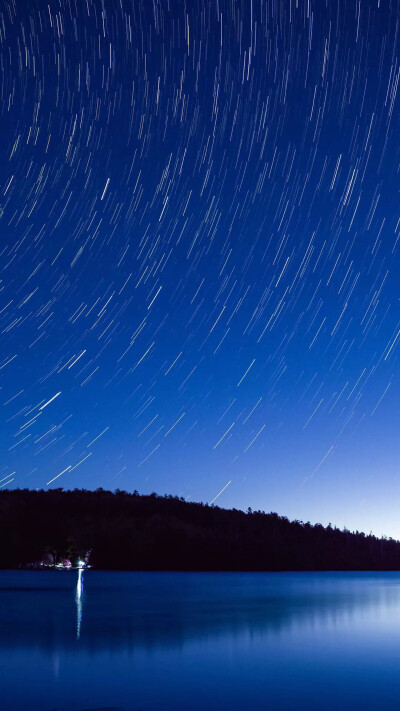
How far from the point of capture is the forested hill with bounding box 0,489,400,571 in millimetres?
130375

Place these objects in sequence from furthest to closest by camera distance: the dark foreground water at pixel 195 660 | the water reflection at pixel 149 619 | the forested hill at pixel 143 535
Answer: the forested hill at pixel 143 535 < the water reflection at pixel 149 619 < the dark foreground water at pixel 195 660

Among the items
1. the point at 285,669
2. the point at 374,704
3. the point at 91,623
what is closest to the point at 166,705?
the point at 374,704

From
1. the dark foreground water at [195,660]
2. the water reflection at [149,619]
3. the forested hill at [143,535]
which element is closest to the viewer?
the dark foreground water at [195,660]

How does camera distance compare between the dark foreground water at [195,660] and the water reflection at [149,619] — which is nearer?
the dark foreground water at [195,660]

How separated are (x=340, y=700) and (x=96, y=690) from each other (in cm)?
436

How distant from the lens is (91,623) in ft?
91.2

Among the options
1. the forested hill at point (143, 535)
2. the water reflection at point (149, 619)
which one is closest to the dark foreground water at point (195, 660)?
the water reflection at point (149, 619)

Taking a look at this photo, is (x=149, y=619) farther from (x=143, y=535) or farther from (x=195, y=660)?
(x=143, y=535)

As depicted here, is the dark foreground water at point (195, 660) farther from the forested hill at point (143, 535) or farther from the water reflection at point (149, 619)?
the forested hill at point (143, 535)

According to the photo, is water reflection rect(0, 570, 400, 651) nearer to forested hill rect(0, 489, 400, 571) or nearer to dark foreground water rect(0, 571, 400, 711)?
dark foreground water rect(0, 571, 400, 711)

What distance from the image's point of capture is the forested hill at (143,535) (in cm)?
13038

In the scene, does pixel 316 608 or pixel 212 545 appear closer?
pixel 316 608

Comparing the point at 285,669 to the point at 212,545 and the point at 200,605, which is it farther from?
the point at 212,545

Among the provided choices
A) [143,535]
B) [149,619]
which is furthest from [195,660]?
[143,535]
